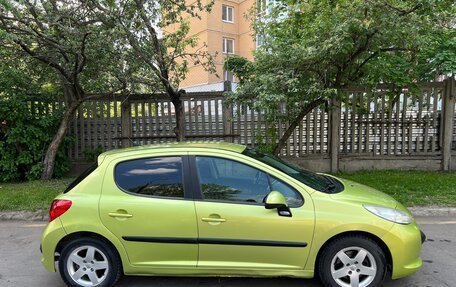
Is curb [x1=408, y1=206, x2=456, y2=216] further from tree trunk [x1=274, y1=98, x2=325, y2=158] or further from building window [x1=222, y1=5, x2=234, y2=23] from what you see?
building window [x1=222, y1=5, x2=234, y2=23]

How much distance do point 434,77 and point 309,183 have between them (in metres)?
6.70

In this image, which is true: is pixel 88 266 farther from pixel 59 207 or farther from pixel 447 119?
pixel 447 119

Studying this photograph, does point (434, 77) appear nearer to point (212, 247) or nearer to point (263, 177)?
point (263, 177)

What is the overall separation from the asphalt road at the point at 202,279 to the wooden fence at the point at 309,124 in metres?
4.02

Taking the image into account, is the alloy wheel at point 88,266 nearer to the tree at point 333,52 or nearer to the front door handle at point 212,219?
the front door handle at point 212,219

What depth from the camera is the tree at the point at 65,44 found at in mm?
7004

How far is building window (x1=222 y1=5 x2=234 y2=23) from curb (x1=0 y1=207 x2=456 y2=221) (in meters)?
Result: 26.3

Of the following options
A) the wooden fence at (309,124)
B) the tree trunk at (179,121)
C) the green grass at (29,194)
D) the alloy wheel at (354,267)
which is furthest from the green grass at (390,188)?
the alloy wheel at (354,267)

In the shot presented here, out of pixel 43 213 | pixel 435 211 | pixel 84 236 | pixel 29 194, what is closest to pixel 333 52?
pixel 435 211

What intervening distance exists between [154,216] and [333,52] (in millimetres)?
4363

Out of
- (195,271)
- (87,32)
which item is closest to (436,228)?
(195,271)

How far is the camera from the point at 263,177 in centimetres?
373

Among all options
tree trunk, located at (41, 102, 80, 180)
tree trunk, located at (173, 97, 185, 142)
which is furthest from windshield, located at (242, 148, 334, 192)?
tree trunk, located at (41, 102, 80, 180)

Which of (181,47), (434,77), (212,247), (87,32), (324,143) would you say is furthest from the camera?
(324,143)
